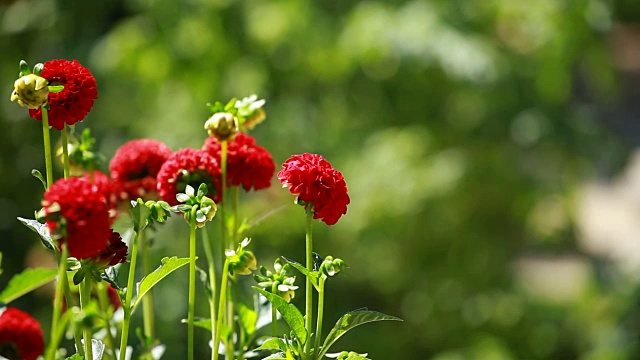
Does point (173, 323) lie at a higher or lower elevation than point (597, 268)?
lower

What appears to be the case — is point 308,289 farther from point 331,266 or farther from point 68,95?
point 68,95

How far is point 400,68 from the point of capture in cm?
200

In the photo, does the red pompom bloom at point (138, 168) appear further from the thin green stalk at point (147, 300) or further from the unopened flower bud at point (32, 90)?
the unopened flower bud at point (32, 90)

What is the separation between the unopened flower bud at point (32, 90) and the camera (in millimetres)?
382

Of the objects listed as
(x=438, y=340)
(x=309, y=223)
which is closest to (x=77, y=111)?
(x=309, y=223)

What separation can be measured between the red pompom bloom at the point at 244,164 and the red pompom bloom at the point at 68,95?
8 centimetres

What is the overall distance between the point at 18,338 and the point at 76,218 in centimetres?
12

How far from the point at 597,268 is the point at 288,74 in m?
0.86

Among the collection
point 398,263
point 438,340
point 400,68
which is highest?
point 400,68

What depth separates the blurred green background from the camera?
6.50 feet

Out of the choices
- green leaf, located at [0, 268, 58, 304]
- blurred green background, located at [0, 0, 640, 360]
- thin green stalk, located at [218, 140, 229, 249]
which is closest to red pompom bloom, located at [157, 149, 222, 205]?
thin green stalk, located at [218, 140, 229, 249]

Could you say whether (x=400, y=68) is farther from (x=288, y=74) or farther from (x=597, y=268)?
(x=597, y=268)

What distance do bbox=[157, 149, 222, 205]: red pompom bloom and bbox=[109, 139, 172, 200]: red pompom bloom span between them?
57mm

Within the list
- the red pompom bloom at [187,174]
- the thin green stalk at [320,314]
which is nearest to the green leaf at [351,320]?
the thin green stalk at [320,314]
